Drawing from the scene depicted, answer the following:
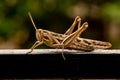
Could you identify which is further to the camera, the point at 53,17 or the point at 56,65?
the point at 53,17

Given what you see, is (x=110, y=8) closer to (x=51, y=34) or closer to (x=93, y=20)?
(x=93, y=20)

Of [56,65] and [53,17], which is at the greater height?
[53,17]

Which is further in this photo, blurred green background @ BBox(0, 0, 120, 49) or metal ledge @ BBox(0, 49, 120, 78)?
blurred green background @ BBox(0, 0, 120, 49)

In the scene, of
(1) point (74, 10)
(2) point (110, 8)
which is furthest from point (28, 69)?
(1) point (74, 10)

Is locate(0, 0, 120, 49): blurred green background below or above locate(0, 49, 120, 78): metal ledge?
above
